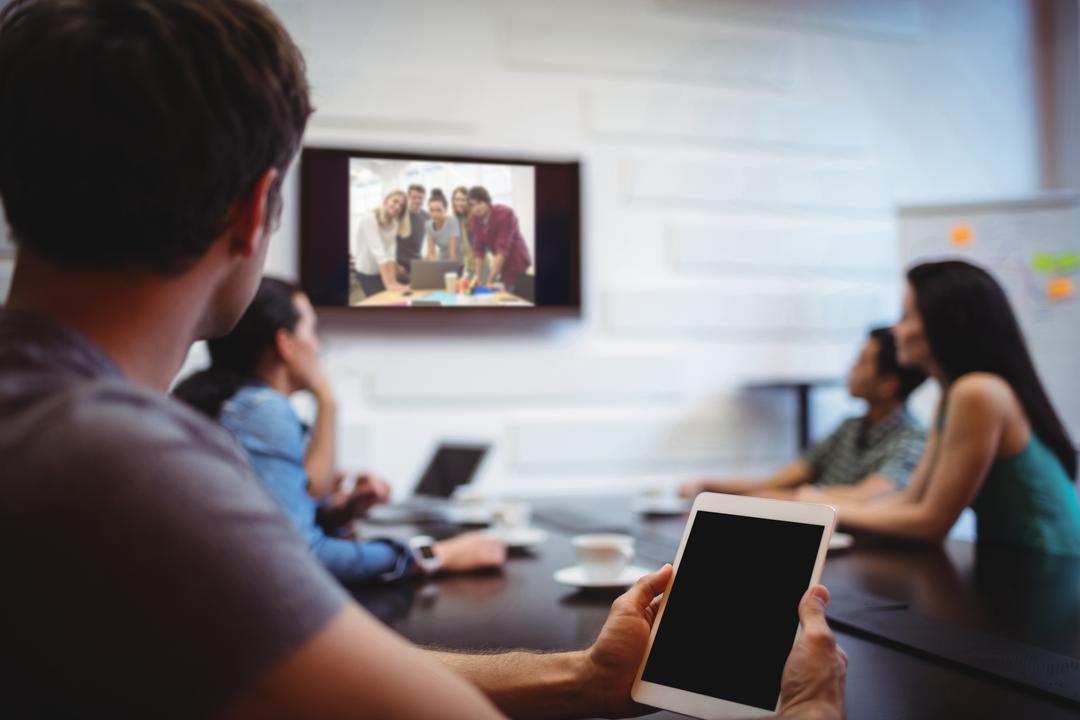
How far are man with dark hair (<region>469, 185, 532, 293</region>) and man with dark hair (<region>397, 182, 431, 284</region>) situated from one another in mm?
58

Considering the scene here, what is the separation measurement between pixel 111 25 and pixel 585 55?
3420 mm

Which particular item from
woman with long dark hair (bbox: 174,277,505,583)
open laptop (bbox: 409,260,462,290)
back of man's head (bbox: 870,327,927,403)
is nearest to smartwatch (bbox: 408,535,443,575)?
woman with long dark hair (bbox: 174,277,505,583)

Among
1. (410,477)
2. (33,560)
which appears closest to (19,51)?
(33,560)

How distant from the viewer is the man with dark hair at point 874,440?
8.25ft

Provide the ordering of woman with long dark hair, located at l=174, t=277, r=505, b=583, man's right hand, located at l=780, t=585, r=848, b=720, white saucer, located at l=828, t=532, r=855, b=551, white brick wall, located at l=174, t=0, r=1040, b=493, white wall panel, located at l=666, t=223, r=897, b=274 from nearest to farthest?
man's right hand, located at l=780, t=585, r=848, b=720 → woman with long dark hair, located at l=174, t=277, r=505, b=583 → white saucer, located at l=828, t=532, r=855, b=551 → white brick wall, located at l=174, t=0, r=1040, b=493 → white wall panel, located at l=666, t=223, r=897, b=274

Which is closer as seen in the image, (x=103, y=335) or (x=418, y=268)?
(x=103, y=335)

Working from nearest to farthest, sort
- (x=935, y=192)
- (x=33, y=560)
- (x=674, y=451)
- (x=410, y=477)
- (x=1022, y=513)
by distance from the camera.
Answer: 1. (x=33, y=560)
2. (x=1022, y=513)
3. (x=410, y=477)
4. (x=674, y=451)
5. (x=935, y=192)

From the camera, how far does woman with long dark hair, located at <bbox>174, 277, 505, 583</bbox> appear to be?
153 centimetres

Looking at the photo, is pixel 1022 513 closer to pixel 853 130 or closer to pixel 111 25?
pixel 111 25

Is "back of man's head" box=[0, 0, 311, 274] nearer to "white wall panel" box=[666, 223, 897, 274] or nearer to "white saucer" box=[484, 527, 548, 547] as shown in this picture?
"white saucer" box=[484, 527, 548, 547]

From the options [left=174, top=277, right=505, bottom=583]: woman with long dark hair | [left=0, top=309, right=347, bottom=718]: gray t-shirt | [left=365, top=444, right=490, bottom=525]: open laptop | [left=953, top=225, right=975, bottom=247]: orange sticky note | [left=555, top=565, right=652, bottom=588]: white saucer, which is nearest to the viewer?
[left=0, top=309, right=347, bottom=718]: gray t-shirt

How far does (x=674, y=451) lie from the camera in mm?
3912

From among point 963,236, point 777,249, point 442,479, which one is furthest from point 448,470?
point 963,236

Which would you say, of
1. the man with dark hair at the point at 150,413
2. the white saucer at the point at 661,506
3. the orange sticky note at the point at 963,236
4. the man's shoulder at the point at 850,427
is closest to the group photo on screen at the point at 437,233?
the man with dark hair at the point at 150,413
